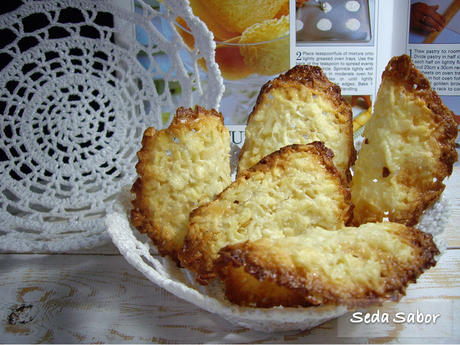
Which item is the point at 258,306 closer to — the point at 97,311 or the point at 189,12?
the point at 97,311

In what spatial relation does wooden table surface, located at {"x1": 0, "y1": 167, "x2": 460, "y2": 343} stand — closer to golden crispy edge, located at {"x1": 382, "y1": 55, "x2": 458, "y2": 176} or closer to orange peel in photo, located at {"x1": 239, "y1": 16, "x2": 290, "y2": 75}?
golden crispy edge, located at {"x1": 382, "y1": 55, "x2": 458, "y2": 176}

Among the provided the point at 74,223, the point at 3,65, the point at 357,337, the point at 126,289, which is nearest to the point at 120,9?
the point at 3,65

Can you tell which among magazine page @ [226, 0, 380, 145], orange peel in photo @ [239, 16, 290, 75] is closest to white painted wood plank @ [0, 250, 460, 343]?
magazine page @ [226, 0, 380, 145]

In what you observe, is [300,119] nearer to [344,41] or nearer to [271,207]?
[271,207]

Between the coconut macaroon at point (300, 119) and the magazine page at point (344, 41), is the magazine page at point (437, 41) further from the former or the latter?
the coconut macaroon at point (300, 119)

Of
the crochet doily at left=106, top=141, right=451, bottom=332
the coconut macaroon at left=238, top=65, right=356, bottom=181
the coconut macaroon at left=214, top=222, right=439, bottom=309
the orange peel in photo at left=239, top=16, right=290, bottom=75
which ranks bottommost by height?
the crochet doily at left=106, top=141, right=451, bottom=332

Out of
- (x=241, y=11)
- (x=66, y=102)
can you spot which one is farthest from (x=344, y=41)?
(x=66, y=102)
